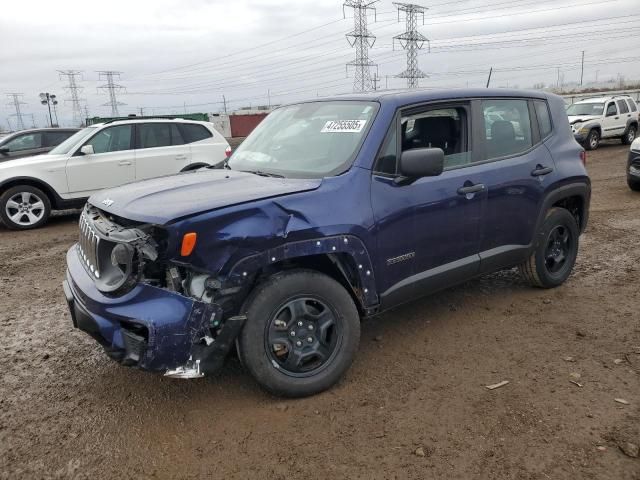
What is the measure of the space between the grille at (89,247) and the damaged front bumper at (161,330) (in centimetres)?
28

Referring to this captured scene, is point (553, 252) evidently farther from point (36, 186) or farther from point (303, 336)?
point (36, 186)

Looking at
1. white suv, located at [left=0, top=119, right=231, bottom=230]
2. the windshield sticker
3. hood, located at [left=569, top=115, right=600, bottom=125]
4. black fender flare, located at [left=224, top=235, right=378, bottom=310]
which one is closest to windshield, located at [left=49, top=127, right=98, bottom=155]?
white suv, located at [left=0, top=119, right=231, bottom=230]

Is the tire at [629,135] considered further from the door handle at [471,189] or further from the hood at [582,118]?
the door handle at [471,189]

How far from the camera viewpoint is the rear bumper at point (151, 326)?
8.95ft

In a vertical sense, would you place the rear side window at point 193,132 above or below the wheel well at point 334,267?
A: above

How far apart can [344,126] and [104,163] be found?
654 cm

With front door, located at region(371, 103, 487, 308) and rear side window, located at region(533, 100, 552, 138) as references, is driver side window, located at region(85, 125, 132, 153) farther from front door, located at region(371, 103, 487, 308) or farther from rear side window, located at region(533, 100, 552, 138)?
rear side window, located at region(533, 100, 552, 138)

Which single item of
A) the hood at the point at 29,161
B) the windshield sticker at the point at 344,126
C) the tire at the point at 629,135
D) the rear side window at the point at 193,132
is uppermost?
the windshield sticker at the point at 344,126

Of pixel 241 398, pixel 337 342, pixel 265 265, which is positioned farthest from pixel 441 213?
pixel 241 398

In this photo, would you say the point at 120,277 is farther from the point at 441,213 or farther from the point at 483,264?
the point at 483,264

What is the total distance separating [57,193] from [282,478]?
7.67 m

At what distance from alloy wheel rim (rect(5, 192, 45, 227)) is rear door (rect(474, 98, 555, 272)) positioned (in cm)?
749

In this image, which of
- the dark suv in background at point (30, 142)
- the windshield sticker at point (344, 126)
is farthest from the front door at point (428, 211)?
the dark suv in background at point (30, 142)

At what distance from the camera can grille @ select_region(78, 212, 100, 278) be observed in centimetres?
311
